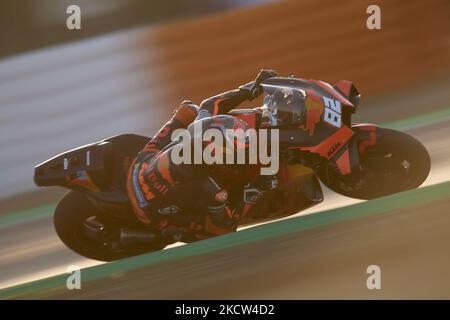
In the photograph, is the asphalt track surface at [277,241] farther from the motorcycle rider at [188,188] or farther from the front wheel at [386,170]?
the motorcycle rider at [188,188]

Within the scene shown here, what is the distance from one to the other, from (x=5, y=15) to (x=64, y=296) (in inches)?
88.0

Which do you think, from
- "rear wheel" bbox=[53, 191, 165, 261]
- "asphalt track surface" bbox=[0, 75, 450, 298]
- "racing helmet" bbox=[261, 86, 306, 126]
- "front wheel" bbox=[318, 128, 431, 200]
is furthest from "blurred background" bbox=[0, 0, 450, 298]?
"racing helmet" bbox=[261, 86, 306, 126]

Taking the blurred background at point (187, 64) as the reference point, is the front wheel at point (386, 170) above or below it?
below

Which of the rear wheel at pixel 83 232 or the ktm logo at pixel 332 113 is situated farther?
the rear wheel at pixel 83 232

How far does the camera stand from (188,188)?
11.0ft

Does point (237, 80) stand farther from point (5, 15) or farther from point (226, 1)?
point (5, 15)

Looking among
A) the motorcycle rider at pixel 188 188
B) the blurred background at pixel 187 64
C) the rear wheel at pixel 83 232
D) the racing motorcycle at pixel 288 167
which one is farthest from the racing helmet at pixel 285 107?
the blurred background at pixel 187 64

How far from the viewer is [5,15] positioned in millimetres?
5262

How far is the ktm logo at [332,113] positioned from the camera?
3219 millimetres

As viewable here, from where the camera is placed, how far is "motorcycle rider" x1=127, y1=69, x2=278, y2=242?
3312 mm

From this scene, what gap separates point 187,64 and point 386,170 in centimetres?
192

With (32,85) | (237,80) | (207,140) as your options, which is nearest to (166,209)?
(207,140)

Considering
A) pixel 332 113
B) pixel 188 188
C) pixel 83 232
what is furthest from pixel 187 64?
pixel 332 113

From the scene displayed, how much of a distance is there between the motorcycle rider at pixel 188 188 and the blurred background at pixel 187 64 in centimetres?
120
